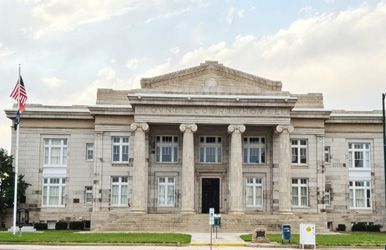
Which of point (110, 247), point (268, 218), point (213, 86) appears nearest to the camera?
point (110, 247)

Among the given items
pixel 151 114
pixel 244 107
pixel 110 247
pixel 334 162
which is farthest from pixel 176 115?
pixel 110 247

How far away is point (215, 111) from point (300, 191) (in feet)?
34.8

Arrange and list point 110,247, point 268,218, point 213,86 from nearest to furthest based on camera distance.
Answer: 1. point 110,247
2. point 268,218
3. point 213,86

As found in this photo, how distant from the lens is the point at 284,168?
46844 mm

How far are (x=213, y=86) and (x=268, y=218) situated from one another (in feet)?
38.8

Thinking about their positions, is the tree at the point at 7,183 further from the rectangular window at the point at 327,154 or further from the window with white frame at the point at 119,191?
the rectangular window at the point at 327,154

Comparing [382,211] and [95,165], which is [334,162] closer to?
[382,211]

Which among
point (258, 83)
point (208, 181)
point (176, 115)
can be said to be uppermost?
point (258, 83)

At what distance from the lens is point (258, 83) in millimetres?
50531

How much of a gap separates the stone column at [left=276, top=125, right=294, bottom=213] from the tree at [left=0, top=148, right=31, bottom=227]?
21.5 meters

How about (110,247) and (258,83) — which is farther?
(258,83)

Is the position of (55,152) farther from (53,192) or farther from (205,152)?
(205,152)

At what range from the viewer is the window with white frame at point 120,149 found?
50156 mm

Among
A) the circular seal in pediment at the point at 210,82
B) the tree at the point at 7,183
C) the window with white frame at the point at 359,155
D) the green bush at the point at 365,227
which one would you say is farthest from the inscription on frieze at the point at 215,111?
the green bush at the point at 365,227
